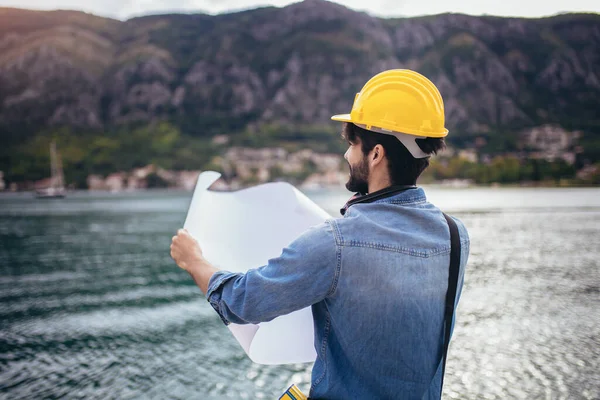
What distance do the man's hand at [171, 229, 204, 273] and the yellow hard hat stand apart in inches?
27.0

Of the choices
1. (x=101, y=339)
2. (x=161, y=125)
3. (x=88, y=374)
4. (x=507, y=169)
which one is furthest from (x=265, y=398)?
(x=161, y=125)

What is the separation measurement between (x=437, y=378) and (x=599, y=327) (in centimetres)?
801

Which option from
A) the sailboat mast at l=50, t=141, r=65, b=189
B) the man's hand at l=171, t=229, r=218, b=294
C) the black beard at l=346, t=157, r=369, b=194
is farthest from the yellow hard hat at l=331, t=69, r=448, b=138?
the sailboat mast at l=50, t=141, r=65, b=189

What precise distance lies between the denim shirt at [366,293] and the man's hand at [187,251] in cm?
17

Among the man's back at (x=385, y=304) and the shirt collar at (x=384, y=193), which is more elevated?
the shirt collar at (x=384, y=193)

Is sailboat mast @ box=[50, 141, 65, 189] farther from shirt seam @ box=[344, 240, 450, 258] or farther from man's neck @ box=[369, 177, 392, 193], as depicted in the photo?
shirt seam @ box=[344, 240, 450, 258]

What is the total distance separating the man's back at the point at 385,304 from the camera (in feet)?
4.37

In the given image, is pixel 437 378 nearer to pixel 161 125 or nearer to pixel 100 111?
pixel 161 125

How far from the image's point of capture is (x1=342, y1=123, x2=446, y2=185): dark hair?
1.47 m

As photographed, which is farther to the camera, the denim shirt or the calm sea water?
the calm sea water

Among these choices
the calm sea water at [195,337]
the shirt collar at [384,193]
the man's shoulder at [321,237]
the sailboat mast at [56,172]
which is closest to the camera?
the man's shoulder at [321,237]

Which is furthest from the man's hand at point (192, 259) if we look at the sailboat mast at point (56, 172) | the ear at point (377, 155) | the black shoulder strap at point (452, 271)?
the sailboat mast at point (56, 172)

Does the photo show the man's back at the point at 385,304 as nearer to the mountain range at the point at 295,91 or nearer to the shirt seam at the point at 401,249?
the shirt seam at the point at 401,249

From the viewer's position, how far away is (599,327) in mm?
8008
